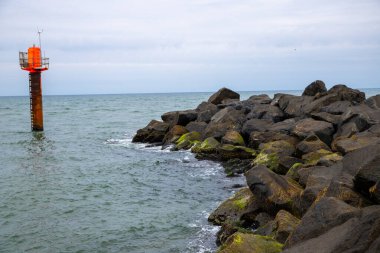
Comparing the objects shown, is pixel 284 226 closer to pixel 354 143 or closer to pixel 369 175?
pixel 369 175

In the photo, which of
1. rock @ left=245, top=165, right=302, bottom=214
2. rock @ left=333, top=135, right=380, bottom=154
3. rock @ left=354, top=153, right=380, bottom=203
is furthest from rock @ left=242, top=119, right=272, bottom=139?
rock @ left=354, top=153, right=380, bottom=203

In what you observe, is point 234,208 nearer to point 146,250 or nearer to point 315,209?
point 146,250

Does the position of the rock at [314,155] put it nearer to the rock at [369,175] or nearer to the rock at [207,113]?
→ the rock at [369,175]

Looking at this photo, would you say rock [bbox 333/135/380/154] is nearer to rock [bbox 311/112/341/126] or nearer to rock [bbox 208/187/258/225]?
rock [bbox 208/187/258/225]

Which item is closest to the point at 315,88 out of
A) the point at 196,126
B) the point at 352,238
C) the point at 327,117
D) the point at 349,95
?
the point at 349,95

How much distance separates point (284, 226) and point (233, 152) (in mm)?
14148

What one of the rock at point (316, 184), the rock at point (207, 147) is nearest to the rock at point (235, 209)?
the rock at point (316, 184)

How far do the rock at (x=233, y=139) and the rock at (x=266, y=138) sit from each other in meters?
0.61

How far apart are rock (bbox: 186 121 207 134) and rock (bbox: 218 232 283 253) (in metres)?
21.0

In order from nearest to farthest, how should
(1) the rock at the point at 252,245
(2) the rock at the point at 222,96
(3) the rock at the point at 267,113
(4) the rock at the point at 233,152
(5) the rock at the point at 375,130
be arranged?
(1) the rock at the point at 252,245
(5) the rock at the point at 375,130
(4) the rock at the point at 233,152
(3) the rock at the point at 267,113
(2) the rock at the point at 222,96

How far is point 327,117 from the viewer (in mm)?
23109

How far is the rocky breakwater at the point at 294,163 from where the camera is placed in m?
8.09

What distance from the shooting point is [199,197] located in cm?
1781

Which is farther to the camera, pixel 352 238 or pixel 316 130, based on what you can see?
pixel 316 130
